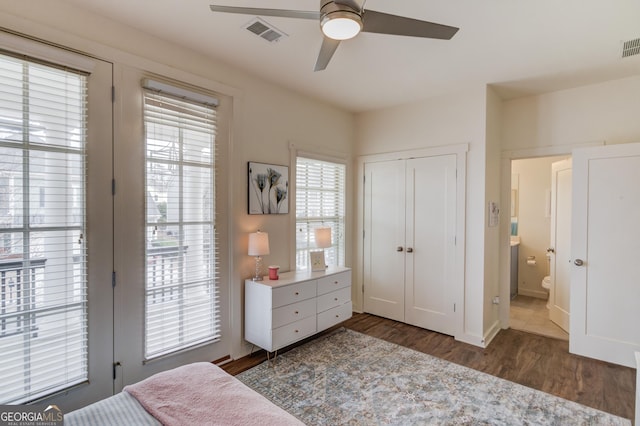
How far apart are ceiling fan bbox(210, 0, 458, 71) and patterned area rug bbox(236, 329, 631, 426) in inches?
→ 96.0

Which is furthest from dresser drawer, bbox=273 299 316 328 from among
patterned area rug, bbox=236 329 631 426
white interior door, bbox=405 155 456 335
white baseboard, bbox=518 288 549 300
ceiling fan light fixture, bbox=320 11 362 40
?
white baseboard, bbox=518 288 549 300

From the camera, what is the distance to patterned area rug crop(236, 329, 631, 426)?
2115 millimetres

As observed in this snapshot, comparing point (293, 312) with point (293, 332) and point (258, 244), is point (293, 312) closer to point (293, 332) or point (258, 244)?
point (293, 332)

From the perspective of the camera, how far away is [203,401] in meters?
1.38

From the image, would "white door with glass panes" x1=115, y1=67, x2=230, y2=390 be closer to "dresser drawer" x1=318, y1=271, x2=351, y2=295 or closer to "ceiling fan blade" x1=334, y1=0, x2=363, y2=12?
"dresser drawer" x1=318, y1=271, x2=351, y2=295

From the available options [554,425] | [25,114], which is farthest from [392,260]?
[25,114]

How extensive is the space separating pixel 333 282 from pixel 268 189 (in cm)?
126

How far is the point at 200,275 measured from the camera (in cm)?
268

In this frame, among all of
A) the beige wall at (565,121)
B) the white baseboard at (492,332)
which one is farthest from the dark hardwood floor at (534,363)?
the beige wall at (565,121)

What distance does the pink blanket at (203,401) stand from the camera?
125 cm

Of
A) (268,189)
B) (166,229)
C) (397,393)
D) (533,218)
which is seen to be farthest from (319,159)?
(533,218)

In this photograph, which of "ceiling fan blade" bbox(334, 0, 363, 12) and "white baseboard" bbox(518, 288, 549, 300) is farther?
"white baseboard" bbox(518, 288, 549, 300)

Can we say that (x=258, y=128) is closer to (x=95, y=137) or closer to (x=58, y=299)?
(x=95, y=137)

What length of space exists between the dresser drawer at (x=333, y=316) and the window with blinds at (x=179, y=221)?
1.07 m
